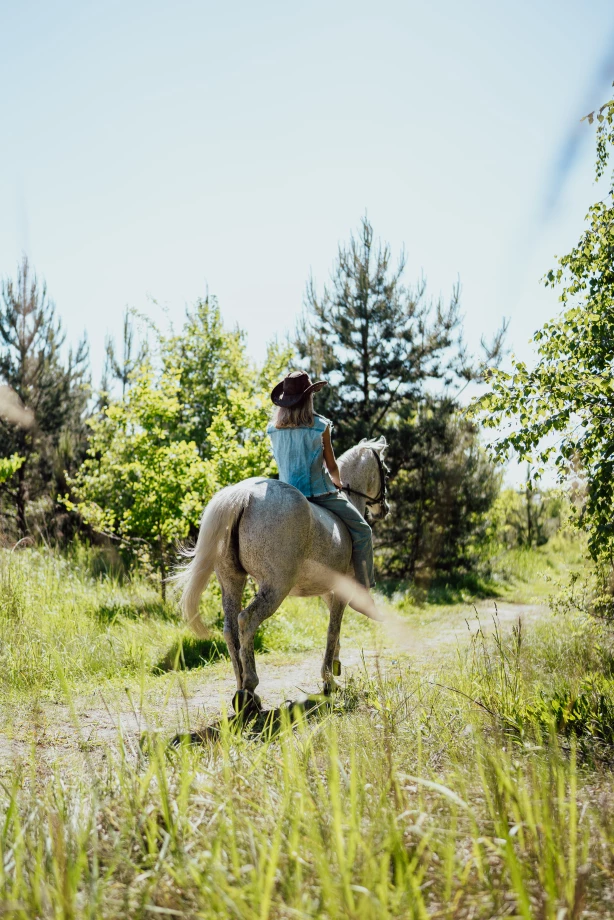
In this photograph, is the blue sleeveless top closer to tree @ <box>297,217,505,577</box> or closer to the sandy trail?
the sandy trail

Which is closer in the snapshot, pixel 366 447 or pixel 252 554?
pixel 252 554

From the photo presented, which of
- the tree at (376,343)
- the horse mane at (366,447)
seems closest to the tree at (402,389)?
the tree at (376,343)

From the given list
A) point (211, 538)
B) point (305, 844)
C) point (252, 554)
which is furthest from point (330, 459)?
point (305, 844)

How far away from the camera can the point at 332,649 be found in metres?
5.25

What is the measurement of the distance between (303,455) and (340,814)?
129 inches

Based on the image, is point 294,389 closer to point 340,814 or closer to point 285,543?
point 285,543

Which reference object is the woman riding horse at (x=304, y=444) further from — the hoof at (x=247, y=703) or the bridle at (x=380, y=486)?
the hoof at (x=247, y=703)

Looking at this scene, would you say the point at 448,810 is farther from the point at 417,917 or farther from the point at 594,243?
the point at 594,243

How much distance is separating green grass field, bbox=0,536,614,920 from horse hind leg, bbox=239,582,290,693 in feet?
2.00

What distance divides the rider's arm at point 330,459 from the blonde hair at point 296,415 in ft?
0.60

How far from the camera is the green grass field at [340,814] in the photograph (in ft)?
5.59

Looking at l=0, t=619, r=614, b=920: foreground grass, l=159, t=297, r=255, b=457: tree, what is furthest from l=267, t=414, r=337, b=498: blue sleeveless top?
l=159, t=297, r=255, b=457: tree

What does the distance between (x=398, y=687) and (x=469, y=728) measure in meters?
1.12

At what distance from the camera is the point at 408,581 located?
14797mm
